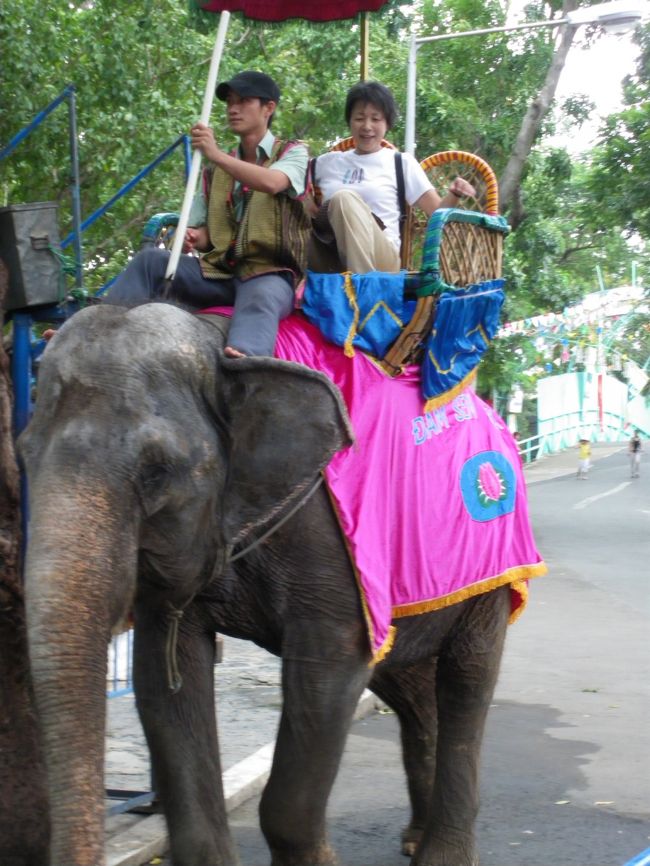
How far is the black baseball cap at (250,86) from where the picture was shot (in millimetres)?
4570

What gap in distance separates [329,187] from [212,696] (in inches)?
85.3

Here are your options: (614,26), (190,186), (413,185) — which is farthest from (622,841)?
(614,26)

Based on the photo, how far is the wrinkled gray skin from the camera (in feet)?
10.5

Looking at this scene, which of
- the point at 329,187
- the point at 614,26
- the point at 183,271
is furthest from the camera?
the point at 614,26

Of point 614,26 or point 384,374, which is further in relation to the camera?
point 614,26

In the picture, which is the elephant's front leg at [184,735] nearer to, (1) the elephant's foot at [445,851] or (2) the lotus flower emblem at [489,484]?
(1) the elephant's foot at [445,851]

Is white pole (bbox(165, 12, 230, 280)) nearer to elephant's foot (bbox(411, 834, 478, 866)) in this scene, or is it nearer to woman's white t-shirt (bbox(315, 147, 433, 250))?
woman's white t-shirt (bbox(315, 147, 433, 250))

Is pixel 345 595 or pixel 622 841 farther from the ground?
pixel 345 595

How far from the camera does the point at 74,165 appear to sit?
6102mm

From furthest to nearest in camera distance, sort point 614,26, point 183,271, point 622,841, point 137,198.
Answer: point 614,26, point 137,198, point 622,841, point 183,271

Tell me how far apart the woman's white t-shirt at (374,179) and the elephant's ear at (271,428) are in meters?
1.81

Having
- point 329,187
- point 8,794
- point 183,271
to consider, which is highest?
point 329,187

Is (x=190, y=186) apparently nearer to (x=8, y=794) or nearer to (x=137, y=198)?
(x=8, y=794)

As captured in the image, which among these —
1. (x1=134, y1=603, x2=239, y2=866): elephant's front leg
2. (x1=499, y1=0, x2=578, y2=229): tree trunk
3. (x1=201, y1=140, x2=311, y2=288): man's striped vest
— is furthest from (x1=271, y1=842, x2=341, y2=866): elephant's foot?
(x1=499, y1=0, x2=578, y2=229): tree trunk
